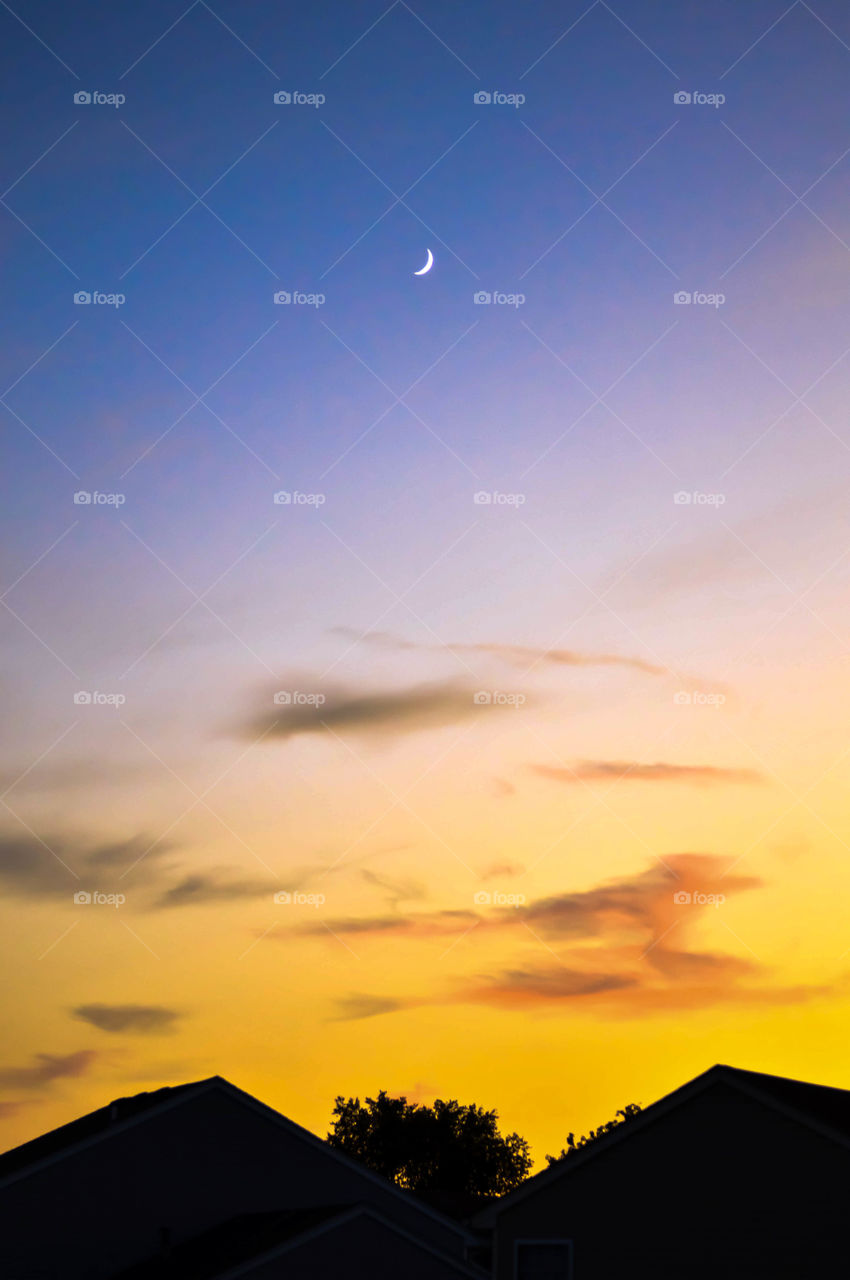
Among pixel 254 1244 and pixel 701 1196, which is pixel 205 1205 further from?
pixel 701 1196

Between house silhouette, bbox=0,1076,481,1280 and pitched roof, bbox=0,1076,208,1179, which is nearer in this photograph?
house silhouette, bbox=0,1076,481,1280

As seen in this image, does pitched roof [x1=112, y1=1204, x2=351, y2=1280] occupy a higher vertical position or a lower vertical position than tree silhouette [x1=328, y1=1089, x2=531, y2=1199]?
lower

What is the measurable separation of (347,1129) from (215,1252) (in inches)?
2799

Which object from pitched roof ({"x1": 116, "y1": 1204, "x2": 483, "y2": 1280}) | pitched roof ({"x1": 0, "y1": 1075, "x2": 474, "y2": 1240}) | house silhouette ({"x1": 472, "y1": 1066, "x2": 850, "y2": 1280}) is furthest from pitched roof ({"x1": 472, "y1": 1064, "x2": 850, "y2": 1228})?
pitched roof ({"x1": 0, "y1": 1075, "x2": 474, "y2": 1240})

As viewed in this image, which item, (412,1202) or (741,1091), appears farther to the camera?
(412,1202)

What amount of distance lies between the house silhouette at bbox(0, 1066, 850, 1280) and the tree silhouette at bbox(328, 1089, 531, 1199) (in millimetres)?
63757

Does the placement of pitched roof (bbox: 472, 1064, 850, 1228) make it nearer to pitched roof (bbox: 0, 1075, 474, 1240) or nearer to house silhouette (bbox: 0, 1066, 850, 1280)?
house silhouette (bbox: 0, 1066, 850, 1280)

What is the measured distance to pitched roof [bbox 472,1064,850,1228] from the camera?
24.8 m

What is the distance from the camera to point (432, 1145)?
95.9m

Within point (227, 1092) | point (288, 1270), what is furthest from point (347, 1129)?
point (288, 1270)

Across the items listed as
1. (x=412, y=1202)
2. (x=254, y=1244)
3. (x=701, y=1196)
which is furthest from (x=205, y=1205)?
(x=701, y=1196)

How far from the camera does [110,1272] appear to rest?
3136 cm

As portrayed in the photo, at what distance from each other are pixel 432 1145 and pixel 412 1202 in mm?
64838

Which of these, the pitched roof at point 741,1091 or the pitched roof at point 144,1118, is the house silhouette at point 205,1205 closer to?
the pitched roof at point 144,1118
